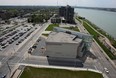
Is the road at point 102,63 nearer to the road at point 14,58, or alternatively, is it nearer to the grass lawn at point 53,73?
the grass lawn at point 53,73

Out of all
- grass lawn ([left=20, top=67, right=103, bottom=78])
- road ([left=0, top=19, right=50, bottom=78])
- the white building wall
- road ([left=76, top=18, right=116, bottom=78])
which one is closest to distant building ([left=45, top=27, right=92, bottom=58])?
the white building wall

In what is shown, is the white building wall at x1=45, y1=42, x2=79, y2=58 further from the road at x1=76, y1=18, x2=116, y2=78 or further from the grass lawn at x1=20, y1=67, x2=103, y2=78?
the grass lawn at x1=20, y1=67, x2=103, y2=78

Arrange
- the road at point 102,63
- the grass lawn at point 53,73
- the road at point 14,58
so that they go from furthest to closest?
the road at point 102,63 → the road at point 14,58 → the grass lawn at point 53,73

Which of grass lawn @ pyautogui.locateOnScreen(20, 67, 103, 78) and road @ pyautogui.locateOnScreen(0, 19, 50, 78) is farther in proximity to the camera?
road @ pyautogui.locateOnScreen(0, 19, 50, 78)

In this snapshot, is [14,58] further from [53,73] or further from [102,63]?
[102,63]

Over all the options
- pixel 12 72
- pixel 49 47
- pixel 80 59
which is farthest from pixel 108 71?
pixel 12 72

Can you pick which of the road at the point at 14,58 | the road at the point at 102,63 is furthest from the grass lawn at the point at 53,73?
the road at the point at 14,58
